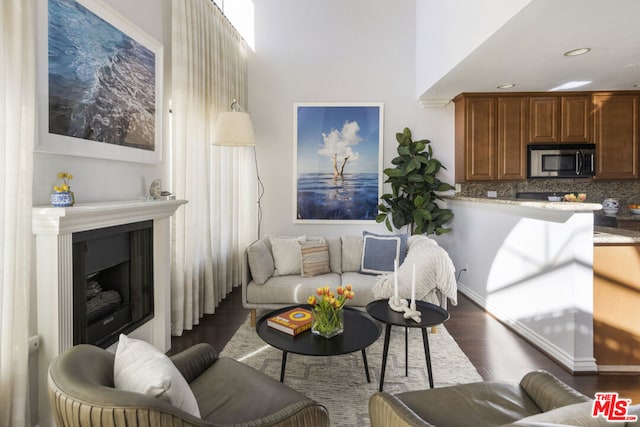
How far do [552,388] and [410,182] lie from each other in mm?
3478

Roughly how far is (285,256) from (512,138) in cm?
334

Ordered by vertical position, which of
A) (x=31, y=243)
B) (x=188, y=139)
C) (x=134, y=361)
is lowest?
(x=134, y=361)

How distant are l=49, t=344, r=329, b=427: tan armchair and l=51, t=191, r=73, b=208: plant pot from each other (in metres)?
0.85

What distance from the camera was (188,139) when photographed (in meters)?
3.17

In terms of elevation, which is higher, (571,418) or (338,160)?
(338,160)

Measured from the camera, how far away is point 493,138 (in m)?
4.60

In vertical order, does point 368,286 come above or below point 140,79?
below

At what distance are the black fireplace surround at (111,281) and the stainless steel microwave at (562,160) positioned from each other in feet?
15.0

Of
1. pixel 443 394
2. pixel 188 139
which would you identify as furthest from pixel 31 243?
pixel 443 394

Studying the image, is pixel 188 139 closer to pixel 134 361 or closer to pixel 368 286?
pixel 368 286

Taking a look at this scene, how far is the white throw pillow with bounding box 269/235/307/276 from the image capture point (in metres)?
3.56

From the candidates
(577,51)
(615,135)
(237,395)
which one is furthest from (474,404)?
(615,135)

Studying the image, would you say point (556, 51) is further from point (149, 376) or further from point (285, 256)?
point (149, 376)

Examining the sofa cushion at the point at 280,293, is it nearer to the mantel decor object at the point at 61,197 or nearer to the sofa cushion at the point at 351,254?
the sofa cushion at the point at 351,254
